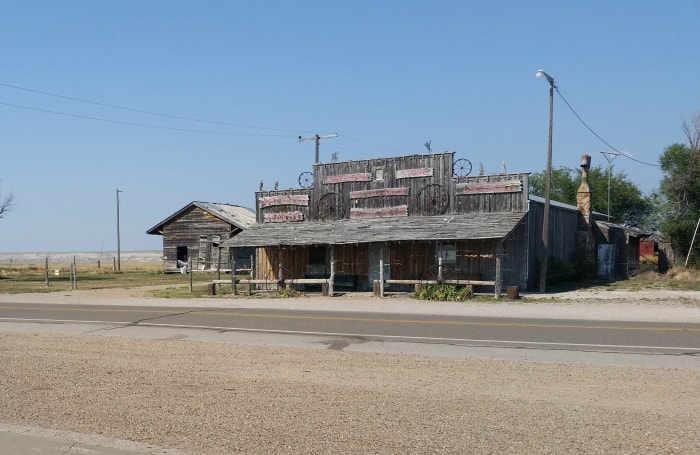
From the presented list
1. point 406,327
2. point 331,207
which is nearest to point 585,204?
point 331,207

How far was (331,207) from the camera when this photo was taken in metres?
33.7

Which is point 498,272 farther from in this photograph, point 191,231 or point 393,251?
point 191,231

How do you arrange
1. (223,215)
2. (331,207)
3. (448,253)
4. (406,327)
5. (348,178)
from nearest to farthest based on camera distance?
1. (406,327)
2. (448,253)
3. (348,178)
4. (331,207)
5. (223,215)

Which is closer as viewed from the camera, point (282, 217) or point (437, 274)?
point (437, 274)

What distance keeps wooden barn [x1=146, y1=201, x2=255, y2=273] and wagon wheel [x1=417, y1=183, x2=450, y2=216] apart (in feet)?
67.3

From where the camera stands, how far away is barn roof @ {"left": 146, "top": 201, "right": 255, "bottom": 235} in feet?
164

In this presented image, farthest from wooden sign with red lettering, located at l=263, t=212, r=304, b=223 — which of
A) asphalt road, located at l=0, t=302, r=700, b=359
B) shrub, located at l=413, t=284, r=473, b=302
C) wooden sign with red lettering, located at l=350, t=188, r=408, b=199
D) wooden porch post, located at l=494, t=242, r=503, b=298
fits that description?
asphalt road, located at l=0, t=302, r=700, b=359

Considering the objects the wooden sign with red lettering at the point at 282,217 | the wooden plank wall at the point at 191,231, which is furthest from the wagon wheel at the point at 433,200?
the wooden plank wall at the point at 191,231

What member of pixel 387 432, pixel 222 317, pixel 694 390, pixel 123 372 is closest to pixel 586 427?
pixel 387 432

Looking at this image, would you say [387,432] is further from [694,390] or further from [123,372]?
[123,372]

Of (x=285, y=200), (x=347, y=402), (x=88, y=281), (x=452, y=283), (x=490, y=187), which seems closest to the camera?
(x=347, y=402)

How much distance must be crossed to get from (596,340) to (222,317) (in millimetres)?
10112

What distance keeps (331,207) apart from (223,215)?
18547mm

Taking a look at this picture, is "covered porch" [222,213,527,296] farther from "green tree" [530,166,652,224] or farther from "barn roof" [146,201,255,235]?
"green tree" [530,166,652,224]
